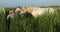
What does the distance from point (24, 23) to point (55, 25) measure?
0.22 metres

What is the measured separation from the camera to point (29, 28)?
1.57 m

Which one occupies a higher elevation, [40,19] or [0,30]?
[40,19]

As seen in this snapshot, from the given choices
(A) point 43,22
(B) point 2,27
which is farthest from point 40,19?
(B) point 2,27

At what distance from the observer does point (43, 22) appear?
1.53 meters

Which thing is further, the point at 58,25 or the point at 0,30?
the point at 0,30

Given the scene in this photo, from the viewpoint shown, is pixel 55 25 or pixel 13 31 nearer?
pixel 55 25

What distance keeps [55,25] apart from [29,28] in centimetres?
19

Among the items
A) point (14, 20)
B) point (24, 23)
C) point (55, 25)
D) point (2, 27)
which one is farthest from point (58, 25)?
point (2, 27)

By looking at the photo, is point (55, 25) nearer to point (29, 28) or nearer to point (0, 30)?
point (29, 28)

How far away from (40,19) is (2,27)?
33cm

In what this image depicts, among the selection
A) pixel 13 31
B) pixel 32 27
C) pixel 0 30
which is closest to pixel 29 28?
pixel 32 27

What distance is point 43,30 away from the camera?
1.53 metres

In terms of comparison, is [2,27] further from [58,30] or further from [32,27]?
[58,30]

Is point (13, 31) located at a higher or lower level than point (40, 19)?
lower
